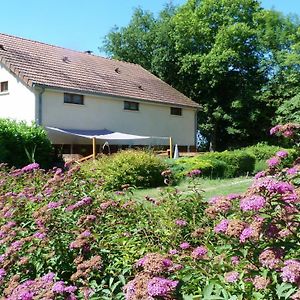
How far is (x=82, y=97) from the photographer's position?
24891mm

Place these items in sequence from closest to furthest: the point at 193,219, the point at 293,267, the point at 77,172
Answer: the point at 293,267
the point at 193,219
the point at 77,172

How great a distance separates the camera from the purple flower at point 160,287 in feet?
6.46

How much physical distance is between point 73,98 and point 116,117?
317 centimetres

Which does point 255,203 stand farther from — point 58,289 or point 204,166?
point 204,166

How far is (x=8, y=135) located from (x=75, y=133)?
3943 millimetres

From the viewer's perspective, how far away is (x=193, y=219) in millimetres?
4387

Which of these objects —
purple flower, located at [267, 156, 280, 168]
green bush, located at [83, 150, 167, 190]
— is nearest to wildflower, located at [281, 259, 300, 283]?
purple flower, located at [267, 156, 280, 168]

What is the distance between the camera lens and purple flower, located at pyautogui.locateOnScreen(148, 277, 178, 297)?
77.5 inches

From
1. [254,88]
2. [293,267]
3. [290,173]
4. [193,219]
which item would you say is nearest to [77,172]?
[193,219]

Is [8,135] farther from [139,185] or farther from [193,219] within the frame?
[193,219]

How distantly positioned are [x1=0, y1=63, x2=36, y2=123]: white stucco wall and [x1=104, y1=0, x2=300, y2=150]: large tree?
15.9m

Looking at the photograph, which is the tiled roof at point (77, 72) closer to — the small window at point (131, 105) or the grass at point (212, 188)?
the small window at point (131, 105)

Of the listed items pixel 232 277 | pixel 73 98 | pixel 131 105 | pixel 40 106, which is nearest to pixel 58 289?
pixel 232 277

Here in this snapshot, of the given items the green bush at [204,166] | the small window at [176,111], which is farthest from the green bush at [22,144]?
the small window at [176,111]
